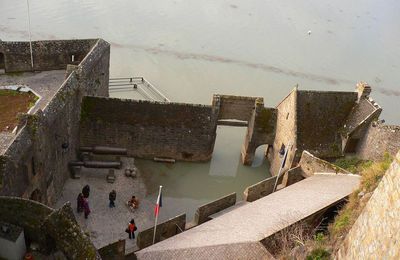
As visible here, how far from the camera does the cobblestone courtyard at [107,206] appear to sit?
60.1 ft

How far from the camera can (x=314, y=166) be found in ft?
64.0

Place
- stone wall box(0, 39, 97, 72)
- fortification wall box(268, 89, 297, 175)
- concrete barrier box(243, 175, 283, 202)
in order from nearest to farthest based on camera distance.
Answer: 1. concrete barrier box(243, 175, 283, 202)
2. fortification wall box(268, 89, 297, 175)
3. stone wall box(0, 39, 97, 72)

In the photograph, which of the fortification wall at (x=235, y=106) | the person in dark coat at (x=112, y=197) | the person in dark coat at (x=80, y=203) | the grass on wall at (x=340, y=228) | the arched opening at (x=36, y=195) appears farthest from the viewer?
the fortification wall at (x=235, y=106)

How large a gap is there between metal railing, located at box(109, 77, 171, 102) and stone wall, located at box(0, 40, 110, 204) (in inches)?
200

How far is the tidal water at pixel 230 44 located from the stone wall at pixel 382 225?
591 inches

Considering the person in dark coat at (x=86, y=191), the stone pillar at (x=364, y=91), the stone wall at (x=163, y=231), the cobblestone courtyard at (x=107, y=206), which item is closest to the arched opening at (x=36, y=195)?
the cobblestone courtyard at (x=107, y=206)

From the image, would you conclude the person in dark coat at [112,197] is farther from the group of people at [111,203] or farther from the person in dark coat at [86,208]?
the person in dark coat at [86,208]

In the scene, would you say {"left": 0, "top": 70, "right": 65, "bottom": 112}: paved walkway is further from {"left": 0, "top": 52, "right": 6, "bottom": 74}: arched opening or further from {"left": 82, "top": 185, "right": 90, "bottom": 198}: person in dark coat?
{"left": 82, "top": 185, "right": 90, "bottom": 198}: person in dark coat

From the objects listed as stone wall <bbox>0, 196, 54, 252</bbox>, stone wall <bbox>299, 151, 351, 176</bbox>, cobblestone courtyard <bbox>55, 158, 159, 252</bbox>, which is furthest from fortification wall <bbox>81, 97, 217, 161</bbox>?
stone wall <bbox>0, 196, 54, 252</bbox>

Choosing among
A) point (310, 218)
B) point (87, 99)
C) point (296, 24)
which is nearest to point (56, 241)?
point (310, 218)

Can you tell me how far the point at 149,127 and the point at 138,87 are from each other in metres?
7.75

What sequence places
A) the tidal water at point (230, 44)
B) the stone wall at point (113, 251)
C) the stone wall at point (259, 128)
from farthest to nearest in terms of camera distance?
1. the tidal water at point (230, 44)
2. the stone wall at point (259, 128)
3. the stone wall at point (113, 251)

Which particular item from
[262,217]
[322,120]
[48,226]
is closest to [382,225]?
[262,217]

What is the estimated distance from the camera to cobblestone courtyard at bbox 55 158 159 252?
18312mm
